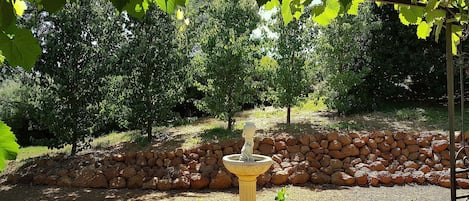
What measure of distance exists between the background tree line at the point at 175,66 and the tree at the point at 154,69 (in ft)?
0.07

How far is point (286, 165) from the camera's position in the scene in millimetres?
7680

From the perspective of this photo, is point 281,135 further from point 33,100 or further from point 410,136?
point 33,100

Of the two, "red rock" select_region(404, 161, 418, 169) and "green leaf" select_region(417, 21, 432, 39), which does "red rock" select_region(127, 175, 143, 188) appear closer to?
"red rock" select_region(404, 161, 418, 169)

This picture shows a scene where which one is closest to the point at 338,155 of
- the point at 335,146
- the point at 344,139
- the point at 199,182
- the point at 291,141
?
the point at 335,146

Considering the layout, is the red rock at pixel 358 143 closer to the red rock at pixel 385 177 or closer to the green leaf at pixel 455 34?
the red rock at pixel 385 177

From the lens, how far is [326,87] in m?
9.82

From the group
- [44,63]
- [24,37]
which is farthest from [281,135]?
[24,37]

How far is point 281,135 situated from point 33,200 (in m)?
4.64

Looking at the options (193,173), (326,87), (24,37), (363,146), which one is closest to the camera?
(24,37)

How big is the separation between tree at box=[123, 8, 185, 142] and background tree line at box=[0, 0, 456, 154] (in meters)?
0.02

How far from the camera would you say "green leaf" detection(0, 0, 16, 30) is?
638 millimetres

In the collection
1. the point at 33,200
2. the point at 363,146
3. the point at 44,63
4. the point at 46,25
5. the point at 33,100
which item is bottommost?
the point at 33,200

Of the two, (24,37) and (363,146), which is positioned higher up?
(24,37)

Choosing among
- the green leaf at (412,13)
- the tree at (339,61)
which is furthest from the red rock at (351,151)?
the green leaf at (412,13)
